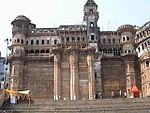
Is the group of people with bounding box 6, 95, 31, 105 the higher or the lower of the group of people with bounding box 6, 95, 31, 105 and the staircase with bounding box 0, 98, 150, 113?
the higher

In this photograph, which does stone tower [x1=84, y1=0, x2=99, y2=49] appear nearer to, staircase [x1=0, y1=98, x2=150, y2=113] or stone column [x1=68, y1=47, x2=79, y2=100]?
stone column [x1=68, y1=47, x2=79, y2=100]

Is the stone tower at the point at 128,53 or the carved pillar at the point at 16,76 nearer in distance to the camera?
the carved pillar at the point at 16,76

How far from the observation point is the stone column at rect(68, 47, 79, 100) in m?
55.2

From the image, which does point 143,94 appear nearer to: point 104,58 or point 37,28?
point 104,58

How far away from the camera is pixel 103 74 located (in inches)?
2410

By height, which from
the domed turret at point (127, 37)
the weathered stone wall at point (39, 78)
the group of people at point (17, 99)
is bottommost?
the group of people at point (17, 99)

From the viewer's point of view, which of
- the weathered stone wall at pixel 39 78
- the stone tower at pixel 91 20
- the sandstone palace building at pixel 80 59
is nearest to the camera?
the sandstone palace building at pixel 80 59

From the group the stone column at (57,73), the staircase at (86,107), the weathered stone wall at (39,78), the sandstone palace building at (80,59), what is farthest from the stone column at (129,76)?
the staircase at (86,107)

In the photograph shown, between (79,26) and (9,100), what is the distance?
964 inches

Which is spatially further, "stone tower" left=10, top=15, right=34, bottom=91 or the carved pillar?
"stone tower" left=10, top=15, right=34, bottom=91

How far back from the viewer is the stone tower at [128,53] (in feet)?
194

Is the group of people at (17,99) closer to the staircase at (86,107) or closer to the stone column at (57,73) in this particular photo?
the staircase at (86,107)

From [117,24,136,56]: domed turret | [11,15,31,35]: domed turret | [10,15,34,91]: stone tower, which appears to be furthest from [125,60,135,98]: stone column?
[11,15,31,35]: domed turret

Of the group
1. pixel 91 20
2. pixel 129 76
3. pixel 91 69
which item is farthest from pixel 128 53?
pixel 91 20
